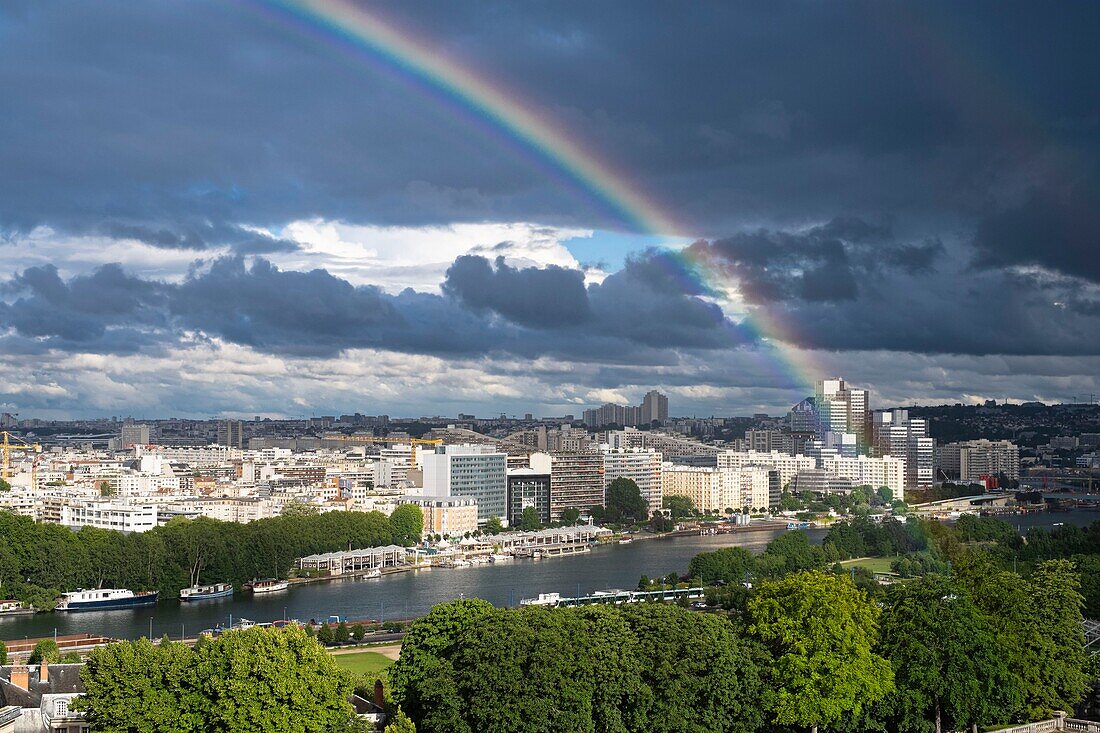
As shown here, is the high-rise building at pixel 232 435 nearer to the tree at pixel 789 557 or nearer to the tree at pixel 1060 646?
the tree at pixel 789 557

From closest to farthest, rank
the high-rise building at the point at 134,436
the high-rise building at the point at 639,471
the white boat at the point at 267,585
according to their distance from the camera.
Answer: the white boat at the point at 267,585 → the high-rise building at the point at 639,471 → the high-rise building at the point at 134,436

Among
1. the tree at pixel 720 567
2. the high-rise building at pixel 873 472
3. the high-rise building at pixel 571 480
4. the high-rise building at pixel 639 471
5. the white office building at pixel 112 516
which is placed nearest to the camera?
the tree at pixel 720 567

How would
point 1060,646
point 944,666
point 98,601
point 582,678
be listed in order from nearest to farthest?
1. point 582,678
2. point 944,666
3. point 1060,646
4. point 98,601

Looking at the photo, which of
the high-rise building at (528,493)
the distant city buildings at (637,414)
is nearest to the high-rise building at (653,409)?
the distant city buildings at (637,414)

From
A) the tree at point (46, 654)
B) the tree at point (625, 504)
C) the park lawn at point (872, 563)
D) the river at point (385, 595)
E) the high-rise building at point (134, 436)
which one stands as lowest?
the river at point (385, 595)

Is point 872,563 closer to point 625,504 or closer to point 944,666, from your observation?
point 625,504

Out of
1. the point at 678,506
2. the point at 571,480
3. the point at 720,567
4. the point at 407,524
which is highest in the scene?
the point at 571,480

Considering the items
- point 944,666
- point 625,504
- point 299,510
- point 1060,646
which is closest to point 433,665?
point 944,666

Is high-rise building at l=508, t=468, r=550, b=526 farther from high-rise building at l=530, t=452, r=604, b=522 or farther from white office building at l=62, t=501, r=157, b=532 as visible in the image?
white office building at l=62, t=501, r=157, b=532
